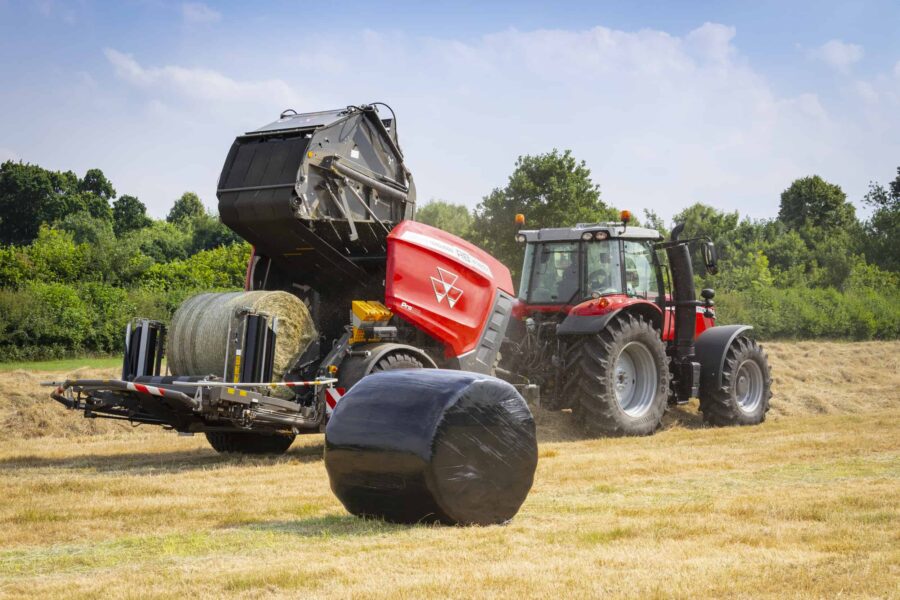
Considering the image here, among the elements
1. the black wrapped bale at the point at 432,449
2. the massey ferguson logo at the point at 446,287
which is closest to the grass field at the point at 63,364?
the massey ferguson logo at the point at 446,287

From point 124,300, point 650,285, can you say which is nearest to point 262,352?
point 650,285

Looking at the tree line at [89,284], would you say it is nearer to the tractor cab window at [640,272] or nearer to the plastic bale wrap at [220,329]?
the plastic bale wrap at [220,329]

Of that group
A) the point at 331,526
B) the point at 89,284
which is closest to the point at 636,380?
the point at 331,526

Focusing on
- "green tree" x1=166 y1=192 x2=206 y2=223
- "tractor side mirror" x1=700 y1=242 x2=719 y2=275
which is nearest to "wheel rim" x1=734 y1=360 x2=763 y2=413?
"tractor side mirror" x1=700 y1=242 x2=719 y2=275

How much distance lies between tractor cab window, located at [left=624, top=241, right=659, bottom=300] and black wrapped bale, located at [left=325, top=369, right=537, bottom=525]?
6408 millimetres

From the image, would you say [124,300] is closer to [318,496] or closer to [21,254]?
[21,254]

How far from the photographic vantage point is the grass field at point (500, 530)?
15.3 feet

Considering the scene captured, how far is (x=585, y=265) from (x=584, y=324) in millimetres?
1005

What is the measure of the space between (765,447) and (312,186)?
5.14 meters

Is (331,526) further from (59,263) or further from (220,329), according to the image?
(59,263)

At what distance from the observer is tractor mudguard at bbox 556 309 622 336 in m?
11.6

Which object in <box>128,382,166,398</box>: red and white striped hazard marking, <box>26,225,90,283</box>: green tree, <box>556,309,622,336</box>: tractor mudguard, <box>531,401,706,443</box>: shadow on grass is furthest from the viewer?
<box>26,225,90,283</box>: green tree

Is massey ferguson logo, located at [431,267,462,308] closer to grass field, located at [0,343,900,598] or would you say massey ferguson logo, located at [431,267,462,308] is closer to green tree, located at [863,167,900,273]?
grass field, located at [0,343,900,598]

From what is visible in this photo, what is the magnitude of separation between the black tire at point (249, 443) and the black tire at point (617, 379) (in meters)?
3.30
